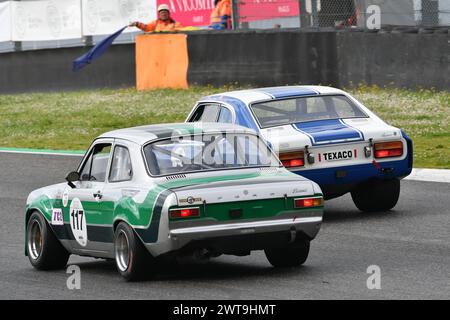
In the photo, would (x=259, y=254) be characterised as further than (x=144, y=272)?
Yes

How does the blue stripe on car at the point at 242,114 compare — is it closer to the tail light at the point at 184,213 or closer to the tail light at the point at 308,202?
the tail light at the point at 308,202

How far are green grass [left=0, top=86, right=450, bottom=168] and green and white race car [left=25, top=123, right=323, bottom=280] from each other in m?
7.81

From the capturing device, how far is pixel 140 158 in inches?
405

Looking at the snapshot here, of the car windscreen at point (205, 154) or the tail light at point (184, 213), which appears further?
the car windscreen at point (205, 154)

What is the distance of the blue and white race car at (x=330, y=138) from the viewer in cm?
1326

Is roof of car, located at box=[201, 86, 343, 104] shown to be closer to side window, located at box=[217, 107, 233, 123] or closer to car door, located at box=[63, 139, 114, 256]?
side window, located at box=[217, 107, 233, 123]

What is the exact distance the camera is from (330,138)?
1332 cm

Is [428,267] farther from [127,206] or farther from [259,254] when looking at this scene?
[127,206]

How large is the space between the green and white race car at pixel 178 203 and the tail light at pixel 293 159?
2369 millimetres

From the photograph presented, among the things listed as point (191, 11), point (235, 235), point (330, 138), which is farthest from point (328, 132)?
point (191, 11)

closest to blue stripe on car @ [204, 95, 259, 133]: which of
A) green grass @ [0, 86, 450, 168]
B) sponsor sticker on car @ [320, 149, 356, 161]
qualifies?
sponsor sticker on car @ [320, 149, 356, 161]

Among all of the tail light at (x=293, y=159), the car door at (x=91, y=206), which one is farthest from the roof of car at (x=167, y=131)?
the tail light at (x=293, y=159)
